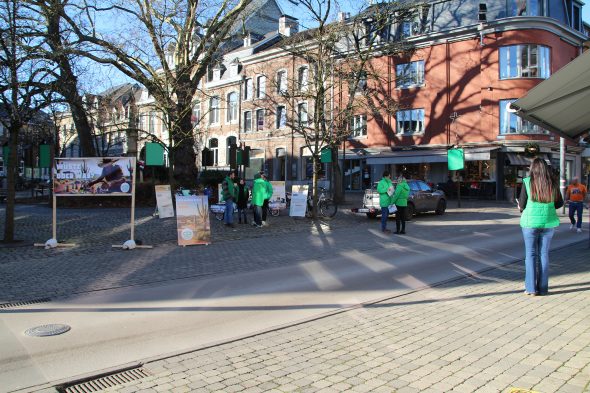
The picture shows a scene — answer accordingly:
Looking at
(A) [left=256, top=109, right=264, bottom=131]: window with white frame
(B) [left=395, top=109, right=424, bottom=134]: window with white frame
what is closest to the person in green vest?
(B) [left=395, top=109, right=424, bottom=134]: window with white frame

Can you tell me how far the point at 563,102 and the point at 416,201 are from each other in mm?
13720

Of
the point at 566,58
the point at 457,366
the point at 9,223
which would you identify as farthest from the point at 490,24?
the point at 457,366

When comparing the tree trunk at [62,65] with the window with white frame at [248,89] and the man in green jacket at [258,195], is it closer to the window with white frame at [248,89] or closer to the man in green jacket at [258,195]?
the man in green jacket at [258,195]

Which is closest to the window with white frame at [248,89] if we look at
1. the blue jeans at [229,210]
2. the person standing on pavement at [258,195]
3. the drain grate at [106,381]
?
the person standing on pavement at [258,195]

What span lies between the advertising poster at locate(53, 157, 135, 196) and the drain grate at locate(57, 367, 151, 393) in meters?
8.01

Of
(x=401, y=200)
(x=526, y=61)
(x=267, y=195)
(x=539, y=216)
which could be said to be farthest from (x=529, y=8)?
(x=539, y=216)

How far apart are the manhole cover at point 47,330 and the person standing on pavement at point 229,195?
9696mm

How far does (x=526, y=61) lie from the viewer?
31.2 metres

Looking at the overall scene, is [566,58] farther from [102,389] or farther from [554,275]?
[102,389]

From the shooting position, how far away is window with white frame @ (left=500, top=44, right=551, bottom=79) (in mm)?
31078

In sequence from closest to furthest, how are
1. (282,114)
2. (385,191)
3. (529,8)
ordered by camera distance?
(385,191), (282,114), (529,8)

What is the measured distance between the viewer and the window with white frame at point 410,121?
1391 inches

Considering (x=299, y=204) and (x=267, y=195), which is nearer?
(x=267, y=195)

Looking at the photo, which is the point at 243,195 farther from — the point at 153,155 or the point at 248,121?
the point at 248,121
